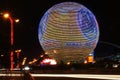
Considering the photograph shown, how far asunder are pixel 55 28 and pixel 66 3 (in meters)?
6.82

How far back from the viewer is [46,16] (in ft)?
328

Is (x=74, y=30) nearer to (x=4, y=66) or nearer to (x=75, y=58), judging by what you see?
(x=75, y=58)

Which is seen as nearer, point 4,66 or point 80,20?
point 4,66

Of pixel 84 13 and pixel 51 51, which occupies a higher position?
pixel 84 13

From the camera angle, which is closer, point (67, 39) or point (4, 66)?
point (4, 66)

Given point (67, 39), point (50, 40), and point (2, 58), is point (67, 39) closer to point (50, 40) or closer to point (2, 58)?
point (50, 40)

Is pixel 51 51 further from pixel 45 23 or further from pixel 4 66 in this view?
pixel 4 66

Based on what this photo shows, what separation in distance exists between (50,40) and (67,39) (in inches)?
142

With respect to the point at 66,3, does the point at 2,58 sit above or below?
below

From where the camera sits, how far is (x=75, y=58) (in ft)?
318

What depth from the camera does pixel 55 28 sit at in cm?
9850

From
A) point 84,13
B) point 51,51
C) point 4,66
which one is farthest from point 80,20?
point 4,66

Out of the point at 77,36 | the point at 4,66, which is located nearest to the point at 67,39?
the point at 77,36

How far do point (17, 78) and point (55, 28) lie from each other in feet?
217
